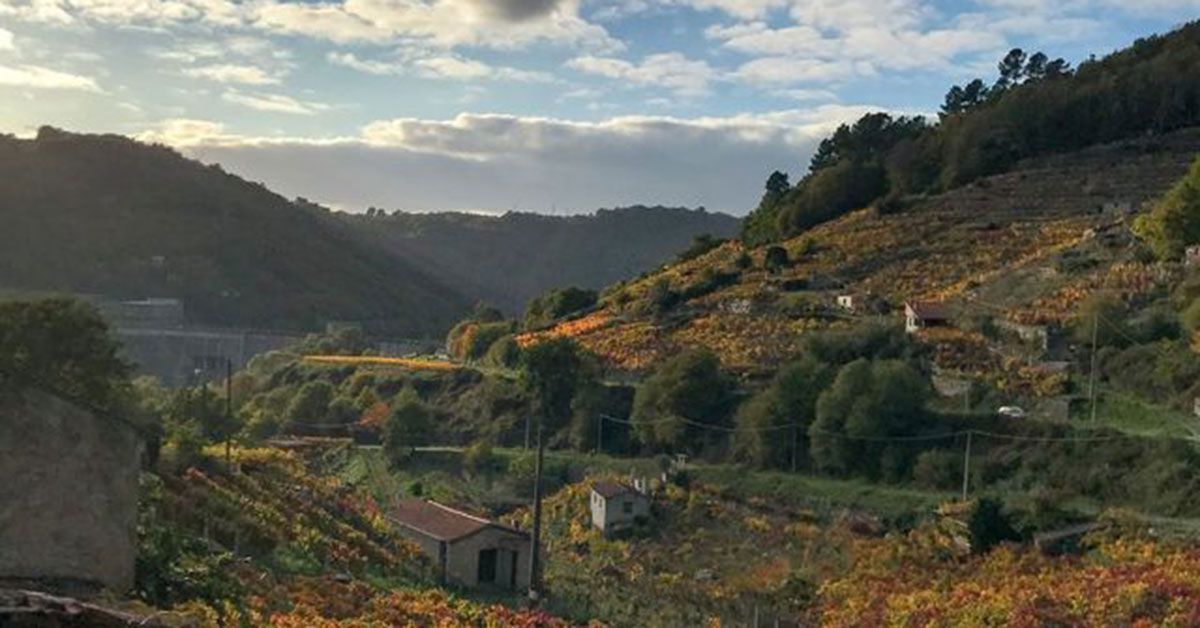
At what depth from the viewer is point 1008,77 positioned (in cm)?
10162

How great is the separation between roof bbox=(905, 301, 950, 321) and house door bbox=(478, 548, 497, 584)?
2663 centimetres

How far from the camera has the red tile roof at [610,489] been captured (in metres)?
37.8

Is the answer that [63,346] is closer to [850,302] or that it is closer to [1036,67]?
[850,302]

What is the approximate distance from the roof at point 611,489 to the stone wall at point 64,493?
25544 millimetres

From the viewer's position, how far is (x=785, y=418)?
40719mm

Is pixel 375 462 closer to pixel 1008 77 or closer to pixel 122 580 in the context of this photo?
Result: pixel 122 580

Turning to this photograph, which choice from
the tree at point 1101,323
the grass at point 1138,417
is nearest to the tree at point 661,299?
the tree at point 1101,323

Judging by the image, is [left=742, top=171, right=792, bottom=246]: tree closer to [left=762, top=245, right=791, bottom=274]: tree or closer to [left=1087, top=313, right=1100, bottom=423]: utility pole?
[left=762, top=245, right=791, bottom=274]: tree

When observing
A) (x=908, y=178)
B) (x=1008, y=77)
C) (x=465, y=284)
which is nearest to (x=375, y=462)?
(x=908, y=178)

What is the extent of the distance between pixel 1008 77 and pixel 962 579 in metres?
83.8

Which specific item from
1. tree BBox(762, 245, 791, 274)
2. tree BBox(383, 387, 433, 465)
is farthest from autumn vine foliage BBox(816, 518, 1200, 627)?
tree BBox(762, 245, 791, 274)

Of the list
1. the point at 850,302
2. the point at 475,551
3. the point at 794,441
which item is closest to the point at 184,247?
the point at 850,302

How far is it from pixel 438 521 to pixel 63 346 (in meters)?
12.0

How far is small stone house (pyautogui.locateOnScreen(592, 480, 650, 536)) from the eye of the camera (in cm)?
3772
